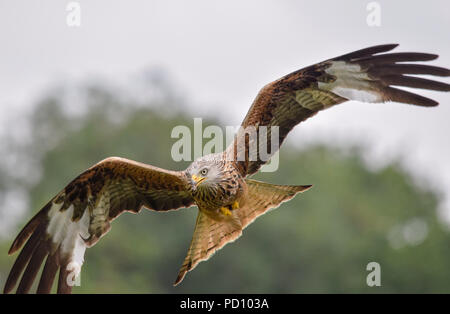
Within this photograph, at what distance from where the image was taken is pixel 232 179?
1133 cm

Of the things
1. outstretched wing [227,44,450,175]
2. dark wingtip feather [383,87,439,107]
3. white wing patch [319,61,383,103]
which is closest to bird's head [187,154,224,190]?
outstretched wing [227,44,450,175]

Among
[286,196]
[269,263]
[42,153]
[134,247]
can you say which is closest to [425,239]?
[269,263]

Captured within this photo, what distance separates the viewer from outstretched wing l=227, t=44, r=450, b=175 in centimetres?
1126

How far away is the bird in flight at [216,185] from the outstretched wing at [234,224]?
14 mm

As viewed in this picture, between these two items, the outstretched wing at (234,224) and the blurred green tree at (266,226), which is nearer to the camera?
the outstretched wing at (234,224)

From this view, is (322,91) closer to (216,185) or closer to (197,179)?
(216,185)

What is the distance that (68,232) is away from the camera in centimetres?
1230

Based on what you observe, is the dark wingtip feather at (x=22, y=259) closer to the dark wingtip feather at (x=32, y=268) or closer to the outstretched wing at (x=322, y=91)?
the dark wingtip feather at (x=32, y=268)

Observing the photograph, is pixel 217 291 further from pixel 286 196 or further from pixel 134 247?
pixel 286 196

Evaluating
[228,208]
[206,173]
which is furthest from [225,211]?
[206,173]

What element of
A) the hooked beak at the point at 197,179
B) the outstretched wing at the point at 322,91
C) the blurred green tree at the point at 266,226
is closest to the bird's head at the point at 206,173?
the hooked beak at the point at 197,179

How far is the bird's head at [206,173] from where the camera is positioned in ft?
36.8
